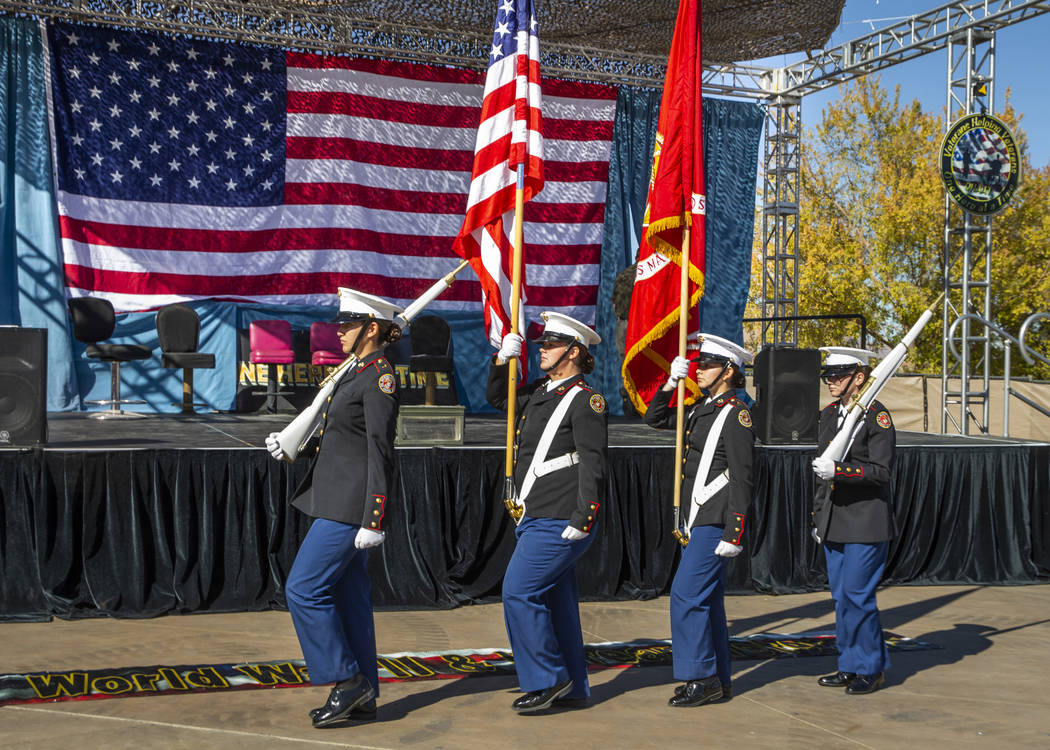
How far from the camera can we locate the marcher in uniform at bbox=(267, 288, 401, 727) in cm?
390

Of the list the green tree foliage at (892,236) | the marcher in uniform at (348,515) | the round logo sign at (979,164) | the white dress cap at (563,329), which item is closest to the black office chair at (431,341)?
the round logo sign at (979,164)

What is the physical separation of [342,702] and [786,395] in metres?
4.93

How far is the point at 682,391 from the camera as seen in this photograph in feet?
15.1

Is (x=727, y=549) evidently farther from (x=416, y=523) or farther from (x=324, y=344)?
(x=324, y=344)

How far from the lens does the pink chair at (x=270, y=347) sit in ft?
37.2

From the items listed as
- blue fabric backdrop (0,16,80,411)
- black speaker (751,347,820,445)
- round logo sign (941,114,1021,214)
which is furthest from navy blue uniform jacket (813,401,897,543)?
blue fabric backdrop (0,16,80,411)

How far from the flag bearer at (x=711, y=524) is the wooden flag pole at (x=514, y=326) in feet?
2.28

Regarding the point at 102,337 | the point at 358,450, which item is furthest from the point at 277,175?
the point at 358,450

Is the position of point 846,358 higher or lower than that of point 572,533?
higher

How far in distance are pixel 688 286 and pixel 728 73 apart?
34.2ft

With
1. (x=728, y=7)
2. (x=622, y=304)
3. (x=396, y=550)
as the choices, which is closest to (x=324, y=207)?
(x=622, y=304)

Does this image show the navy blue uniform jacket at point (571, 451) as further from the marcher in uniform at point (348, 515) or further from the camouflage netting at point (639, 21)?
the camouflage netting at point (639, 21)

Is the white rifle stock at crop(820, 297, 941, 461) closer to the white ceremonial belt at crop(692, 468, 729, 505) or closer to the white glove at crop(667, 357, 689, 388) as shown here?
the white ceremonial belt at crop(692, 468, 729, 505)

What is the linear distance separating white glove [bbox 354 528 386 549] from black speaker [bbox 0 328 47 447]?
299 centimetres
